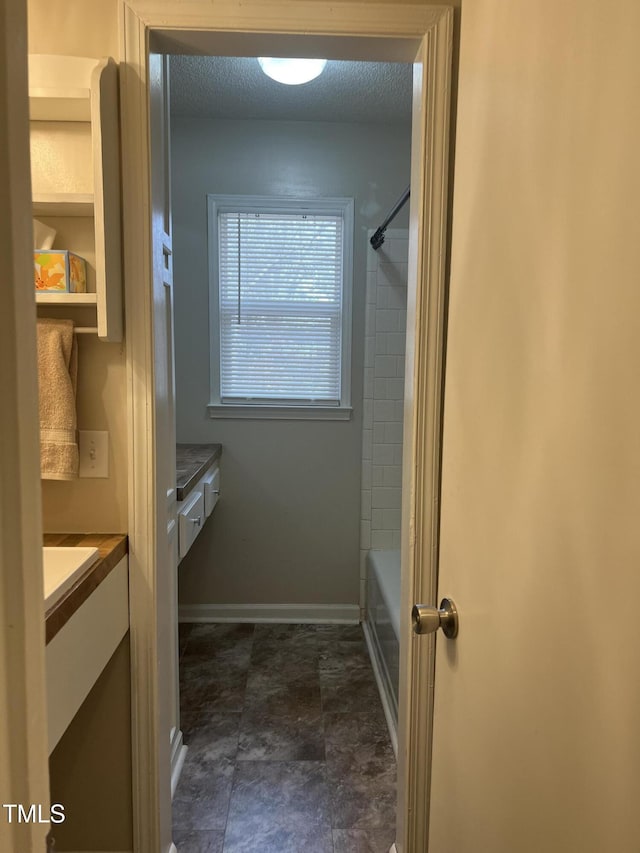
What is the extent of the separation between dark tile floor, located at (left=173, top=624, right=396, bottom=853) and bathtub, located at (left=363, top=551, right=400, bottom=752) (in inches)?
2.4

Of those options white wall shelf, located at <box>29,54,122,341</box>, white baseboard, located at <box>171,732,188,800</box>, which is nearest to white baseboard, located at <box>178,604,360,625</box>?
white baseboard, located at <box>171,732,188,800</box>

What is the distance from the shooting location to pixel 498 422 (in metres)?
0.72

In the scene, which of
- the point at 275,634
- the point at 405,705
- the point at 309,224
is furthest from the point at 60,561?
the point at 309,224

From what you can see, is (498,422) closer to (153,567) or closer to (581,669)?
(581,669)

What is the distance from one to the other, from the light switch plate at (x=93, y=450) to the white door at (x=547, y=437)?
89cm

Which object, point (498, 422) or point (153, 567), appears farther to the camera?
point (153, 567)

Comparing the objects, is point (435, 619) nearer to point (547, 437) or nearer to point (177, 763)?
point (547, 437)

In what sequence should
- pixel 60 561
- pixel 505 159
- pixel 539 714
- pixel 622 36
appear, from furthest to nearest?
pixel 60 561 < pixel 505 159 < pixel 539 714 < pixel 622 36

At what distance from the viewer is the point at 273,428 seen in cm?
302

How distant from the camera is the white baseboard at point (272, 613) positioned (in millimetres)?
3080

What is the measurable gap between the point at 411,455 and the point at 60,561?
2.85 feet

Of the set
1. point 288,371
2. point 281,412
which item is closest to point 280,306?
point 288,371

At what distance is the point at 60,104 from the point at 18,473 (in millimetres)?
1137

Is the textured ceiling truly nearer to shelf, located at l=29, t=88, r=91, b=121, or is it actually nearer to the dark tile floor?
shelf, located at l=29, t=88, r=91, b=121
